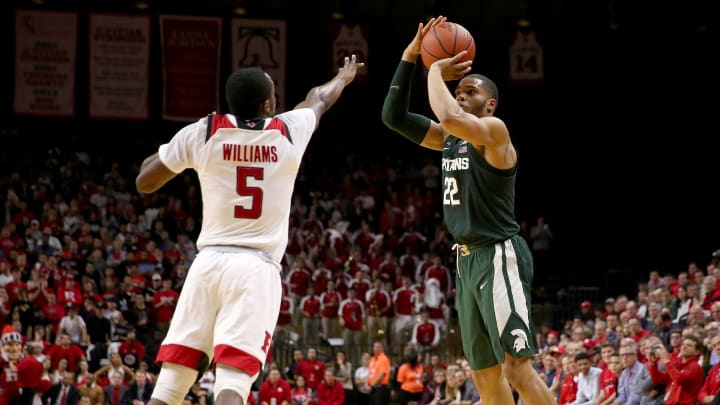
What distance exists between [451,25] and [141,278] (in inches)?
588

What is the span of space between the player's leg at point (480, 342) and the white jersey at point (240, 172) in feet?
5.18

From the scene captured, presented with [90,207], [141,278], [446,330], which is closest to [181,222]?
[90,207]

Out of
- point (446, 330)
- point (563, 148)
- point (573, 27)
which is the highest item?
point (573, 27)

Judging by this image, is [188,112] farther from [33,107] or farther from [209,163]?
[209,163]

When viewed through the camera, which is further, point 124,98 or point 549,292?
point 124,98

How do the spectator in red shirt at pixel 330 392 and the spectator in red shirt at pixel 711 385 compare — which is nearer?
the spectator in red shirt at pixel 711 385

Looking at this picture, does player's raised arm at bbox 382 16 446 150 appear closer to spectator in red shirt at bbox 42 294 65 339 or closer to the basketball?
the basketball

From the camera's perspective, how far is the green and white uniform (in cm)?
673

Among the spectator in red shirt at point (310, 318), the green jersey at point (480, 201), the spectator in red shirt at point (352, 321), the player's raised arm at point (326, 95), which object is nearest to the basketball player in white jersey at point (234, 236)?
the player's raised arm at point (326, 95)

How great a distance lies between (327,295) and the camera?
22.3 meters

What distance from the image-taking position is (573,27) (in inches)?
1143

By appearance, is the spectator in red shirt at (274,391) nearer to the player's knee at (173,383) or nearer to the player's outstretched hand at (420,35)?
the player's outstretched hand at (420,35)

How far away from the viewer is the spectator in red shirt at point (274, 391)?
18.2 m

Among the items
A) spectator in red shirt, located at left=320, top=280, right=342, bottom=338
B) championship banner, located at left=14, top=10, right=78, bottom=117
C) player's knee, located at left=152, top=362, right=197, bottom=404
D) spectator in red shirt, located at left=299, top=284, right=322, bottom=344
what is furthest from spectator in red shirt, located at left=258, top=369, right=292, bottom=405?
player's knee, located at left=152, top=362, right=197, bottom=404
